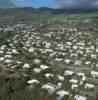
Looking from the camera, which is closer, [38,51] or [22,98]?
[22,98]

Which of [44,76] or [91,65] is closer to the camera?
[44,76]

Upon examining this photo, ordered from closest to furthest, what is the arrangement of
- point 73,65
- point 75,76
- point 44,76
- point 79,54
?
point 44,76, point 75,76, point 73,65, point 79,54

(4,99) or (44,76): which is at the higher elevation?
(4,99)

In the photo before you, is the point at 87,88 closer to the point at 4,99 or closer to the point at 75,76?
the point at 75,76

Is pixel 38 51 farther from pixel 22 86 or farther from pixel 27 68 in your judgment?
pixel 22 86

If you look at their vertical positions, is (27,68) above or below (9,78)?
below

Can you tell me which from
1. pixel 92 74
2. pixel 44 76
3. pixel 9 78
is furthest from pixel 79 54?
pixel 9 78

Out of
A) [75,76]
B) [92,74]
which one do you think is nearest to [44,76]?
[75,76]

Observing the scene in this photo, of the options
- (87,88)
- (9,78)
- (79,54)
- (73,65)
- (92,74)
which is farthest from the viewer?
(79,54)

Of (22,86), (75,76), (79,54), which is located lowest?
(79,54)
